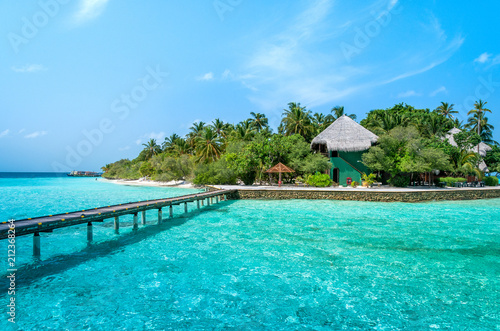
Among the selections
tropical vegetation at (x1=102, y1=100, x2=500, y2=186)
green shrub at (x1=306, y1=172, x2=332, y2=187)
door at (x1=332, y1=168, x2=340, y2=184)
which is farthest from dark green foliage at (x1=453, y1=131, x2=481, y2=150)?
→ green shrub at (x1=306, y1=172, x2=332, y2=187)

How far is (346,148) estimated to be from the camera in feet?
90.7

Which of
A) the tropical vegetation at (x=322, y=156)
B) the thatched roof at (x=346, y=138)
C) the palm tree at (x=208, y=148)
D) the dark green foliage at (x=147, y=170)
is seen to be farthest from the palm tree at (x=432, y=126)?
the dark green foliage at (x=147, y=170)

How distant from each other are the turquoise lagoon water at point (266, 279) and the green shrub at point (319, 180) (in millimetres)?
12926

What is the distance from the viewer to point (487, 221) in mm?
14648

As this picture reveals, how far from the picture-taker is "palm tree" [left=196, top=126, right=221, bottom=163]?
36.4 metres

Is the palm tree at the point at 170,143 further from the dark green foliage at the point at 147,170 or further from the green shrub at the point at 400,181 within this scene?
the green shrub at the point at 400,181

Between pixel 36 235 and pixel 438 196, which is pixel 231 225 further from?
pixel 438 196

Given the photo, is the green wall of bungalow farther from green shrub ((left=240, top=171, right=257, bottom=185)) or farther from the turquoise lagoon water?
the turquoise lagoon water

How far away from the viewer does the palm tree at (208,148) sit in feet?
119

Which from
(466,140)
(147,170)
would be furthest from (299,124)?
(147,170)

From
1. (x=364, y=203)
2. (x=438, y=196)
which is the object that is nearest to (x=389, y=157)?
(x=438, y=196)

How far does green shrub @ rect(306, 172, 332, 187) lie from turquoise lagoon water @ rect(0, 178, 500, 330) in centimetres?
1293

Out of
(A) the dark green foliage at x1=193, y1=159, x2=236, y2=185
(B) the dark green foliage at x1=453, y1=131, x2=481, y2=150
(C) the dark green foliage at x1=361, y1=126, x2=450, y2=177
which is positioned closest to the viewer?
(C) the dark green foliage at x1=361, y1=126, x2=450, y2=177

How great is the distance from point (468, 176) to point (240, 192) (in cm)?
2291
